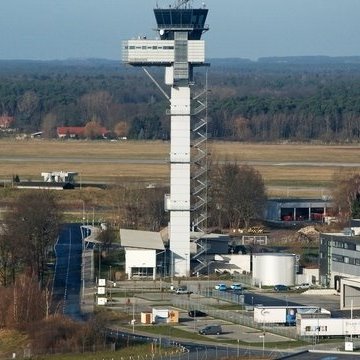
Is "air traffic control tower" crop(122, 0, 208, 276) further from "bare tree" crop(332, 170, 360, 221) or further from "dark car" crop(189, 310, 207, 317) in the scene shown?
"bare tree" crop(332, 170, 360, 221)

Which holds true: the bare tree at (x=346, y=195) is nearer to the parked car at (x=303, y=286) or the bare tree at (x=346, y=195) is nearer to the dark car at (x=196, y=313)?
the parked car at (x=303, y=286)

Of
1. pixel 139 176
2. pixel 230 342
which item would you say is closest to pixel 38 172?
pixel 139 176

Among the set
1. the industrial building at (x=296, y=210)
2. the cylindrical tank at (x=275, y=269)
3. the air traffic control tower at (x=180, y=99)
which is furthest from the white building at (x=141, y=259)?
the industrial building at (x=296, y=210)

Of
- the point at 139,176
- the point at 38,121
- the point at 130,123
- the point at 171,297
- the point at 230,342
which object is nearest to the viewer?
the point at 230,342

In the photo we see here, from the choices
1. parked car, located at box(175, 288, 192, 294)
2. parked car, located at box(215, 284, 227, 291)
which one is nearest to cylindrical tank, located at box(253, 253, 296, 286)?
parked car, located at box(215, 284, 227, 291)

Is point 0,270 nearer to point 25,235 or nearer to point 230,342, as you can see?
point 25,235
